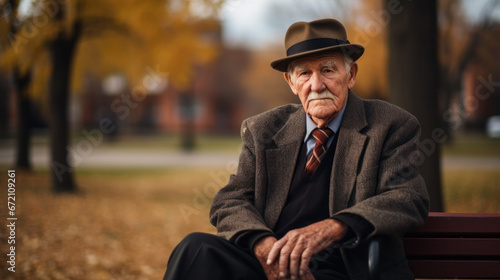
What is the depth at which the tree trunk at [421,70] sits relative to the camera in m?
4.22

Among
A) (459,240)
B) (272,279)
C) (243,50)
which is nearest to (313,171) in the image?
(272,279)

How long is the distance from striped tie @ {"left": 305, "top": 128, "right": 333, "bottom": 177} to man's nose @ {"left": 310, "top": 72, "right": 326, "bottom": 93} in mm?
244

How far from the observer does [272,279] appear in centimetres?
217

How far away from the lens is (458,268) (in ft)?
7.64

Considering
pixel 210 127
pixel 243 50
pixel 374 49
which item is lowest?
pixel 210 127

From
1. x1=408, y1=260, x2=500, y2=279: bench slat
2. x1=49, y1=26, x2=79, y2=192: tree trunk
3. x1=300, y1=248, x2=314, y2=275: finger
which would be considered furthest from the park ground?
x1=408, y1=260, x2=500, y2=279: bench slat

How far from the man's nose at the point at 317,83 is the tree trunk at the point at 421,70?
213 centimetres

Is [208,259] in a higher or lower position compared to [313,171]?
lower

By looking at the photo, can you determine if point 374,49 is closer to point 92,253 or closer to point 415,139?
point 92,253

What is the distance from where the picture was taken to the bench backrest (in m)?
2.29

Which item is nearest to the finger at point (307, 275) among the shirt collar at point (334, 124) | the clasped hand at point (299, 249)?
the clasped hand at point (299, 249)

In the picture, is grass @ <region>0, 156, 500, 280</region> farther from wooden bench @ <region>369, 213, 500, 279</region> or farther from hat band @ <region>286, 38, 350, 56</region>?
hat band @ <region>286, 38, 350, 56</region>

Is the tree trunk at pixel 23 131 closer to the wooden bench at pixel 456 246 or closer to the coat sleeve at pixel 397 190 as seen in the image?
the coat sleeve at pixel 397 190

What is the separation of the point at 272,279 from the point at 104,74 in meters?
13.7
